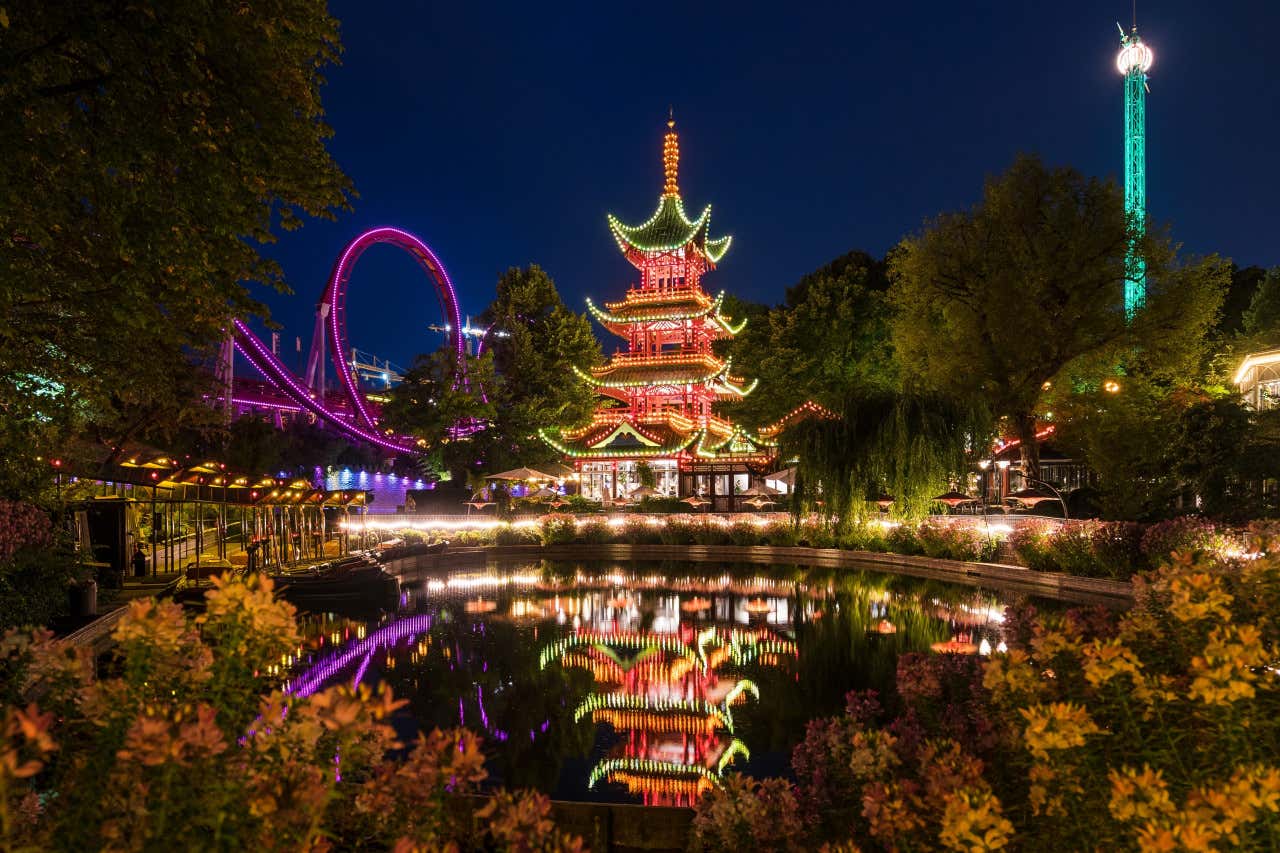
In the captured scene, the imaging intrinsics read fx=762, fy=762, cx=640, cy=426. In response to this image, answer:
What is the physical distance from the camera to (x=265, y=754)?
2801mm

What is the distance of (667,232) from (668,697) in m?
44.0

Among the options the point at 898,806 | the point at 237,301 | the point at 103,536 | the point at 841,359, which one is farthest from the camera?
the point at 841,359

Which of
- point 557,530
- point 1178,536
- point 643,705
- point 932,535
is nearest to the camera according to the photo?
point 643,705

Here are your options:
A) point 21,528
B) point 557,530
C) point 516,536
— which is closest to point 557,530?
point 557,530

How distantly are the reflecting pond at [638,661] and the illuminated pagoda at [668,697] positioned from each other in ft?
0.10

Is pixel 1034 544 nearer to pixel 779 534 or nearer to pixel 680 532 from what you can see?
pixel 779 534

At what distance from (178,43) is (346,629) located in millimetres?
10316

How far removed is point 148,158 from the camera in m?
8.44

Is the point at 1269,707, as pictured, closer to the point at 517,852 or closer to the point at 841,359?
the point at 517,852

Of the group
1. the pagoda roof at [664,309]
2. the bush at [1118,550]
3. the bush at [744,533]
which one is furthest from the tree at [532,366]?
the bush at [1118,550]

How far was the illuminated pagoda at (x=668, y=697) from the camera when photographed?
25.0 ft

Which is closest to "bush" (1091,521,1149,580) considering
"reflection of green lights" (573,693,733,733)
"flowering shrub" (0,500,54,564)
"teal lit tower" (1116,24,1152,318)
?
"reflection of green lights" (573,693,733,733)

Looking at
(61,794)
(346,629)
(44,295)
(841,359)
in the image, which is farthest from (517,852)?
(841,359)

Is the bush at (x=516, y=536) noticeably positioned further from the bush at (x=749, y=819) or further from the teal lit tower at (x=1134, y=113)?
the teal lit tower at (x=1134, y=113)
